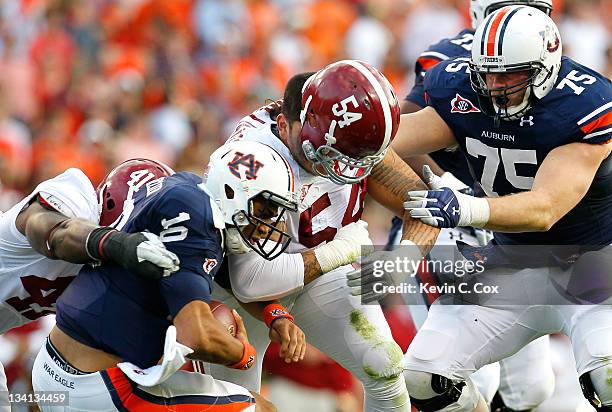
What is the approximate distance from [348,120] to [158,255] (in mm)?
1067

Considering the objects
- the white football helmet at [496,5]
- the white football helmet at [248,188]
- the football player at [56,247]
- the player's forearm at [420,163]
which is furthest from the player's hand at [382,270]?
the white football helmet at [496,5]

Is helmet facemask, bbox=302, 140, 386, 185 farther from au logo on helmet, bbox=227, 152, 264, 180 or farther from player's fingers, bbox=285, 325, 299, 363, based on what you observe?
player's fingers, bbox=285, 325, 299, 363

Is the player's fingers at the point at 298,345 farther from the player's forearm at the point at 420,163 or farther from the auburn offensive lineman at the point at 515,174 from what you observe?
the player's forearm at the point at 420,163

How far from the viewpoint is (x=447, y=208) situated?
168 inches

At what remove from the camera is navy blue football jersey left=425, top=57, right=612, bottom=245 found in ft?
15.3

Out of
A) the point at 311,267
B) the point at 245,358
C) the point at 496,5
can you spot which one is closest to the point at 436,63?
the point at 496,5

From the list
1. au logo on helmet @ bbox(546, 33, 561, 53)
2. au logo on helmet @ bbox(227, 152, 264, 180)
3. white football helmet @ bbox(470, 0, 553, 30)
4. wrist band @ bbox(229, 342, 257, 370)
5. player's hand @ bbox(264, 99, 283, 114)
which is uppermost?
au logo on helmet @ bbox(546, 33, 561, 53)

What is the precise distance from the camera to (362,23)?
11609mm

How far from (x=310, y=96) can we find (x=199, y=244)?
0.97m

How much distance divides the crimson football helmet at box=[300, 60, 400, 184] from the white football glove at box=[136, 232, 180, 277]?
0.93 metres

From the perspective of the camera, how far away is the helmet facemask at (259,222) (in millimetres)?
4016

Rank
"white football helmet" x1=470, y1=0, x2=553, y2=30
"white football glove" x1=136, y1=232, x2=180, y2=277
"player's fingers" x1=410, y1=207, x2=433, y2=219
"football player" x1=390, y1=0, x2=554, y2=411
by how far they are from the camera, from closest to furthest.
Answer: "white football glove" x1=136, y1=232, x2=180, y2=277, "player's fingers" x1=410, y1=207, x2=433, y2=219, "white football helmet" x1=470, y1=0, x2=553, y2=30, "football player" x1=390, y1=0, x2=554, y2=411

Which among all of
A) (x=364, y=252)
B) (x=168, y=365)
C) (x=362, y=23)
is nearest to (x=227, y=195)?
(x=168, y=365)

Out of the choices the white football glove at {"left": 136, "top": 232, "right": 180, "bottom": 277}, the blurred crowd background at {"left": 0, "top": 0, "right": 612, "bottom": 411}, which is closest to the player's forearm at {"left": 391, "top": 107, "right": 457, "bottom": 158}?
the white football glove at {"left": 136, "top": 232, "right": 180, "bottom": 277}
